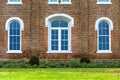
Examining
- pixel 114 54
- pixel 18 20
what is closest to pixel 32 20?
pixel 18 20

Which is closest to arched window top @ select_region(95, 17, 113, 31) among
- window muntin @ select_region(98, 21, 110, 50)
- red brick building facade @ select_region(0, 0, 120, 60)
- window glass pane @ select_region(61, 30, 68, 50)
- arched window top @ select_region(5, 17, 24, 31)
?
red brick building facade @ select_region(0, 0, 120, 60)

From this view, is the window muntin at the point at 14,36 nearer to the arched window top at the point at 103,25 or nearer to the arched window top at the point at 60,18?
the arched window top at the point at 60,18

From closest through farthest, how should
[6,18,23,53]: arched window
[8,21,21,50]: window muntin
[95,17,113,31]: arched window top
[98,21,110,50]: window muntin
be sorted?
[6,18,23,53]: arched window, [8,21,21,50]: window muntin, [95,17,113,31]: arched window top, [98,21,110,50]: window muntin

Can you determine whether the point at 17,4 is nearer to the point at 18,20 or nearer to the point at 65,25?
the point at 18,20

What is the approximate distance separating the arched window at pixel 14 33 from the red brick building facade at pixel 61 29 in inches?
3.3

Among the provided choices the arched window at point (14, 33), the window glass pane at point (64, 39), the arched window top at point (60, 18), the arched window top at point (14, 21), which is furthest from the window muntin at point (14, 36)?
the window glass pane at point (64, 39)

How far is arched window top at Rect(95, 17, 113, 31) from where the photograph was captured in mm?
42219

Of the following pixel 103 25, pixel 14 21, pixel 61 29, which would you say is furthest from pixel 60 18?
pixel 14 21

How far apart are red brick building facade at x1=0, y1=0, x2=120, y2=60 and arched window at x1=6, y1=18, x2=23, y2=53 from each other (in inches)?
3.3

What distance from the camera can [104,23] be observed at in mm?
42594

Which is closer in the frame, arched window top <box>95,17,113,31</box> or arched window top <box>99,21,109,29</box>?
arched window top <box>95,17,113,31</box>

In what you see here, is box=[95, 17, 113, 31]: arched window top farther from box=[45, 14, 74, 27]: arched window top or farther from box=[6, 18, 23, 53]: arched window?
box=[6, 18, 23, 53]: arched window

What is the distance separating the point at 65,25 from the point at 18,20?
13.2 feet

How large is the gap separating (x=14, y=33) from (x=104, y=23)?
7.71 metres
